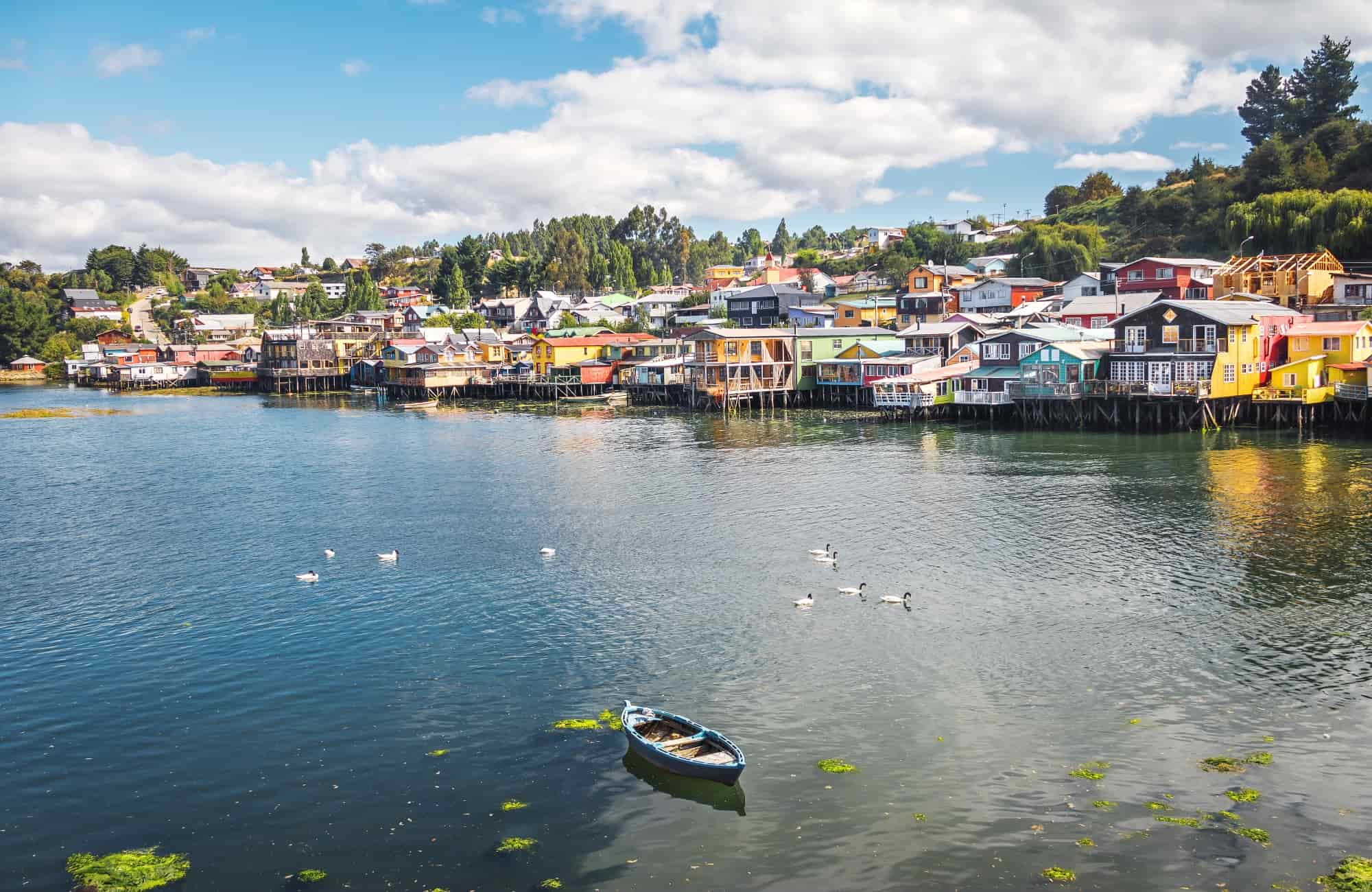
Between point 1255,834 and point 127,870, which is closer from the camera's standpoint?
point 127,870

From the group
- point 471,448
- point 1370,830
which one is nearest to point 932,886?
point 1370,830

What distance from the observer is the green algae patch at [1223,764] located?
61.3 feet

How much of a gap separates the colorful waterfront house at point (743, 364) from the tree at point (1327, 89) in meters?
82.7

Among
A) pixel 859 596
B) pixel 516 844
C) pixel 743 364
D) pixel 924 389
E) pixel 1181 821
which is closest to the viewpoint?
pixel 516 844

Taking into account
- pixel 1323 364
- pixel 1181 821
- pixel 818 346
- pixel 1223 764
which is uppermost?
pixel 818 346

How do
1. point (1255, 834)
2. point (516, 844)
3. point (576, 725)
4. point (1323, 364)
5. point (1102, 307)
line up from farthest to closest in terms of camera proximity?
point (1102, 307), point (1323, 364), point (576, 725), point (516, 844), point (1255, 834)

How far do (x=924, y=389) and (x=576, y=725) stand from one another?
59097mm

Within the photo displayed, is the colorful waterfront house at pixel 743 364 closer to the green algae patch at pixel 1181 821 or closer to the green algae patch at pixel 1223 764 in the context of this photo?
the green algae patch at pixel 1223 764

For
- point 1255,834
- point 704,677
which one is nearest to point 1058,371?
point 704,677

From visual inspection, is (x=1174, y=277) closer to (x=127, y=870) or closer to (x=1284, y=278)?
(x=1284, y=278)

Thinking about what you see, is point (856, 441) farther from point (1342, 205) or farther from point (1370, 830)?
point (1342, 205)

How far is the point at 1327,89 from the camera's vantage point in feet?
399

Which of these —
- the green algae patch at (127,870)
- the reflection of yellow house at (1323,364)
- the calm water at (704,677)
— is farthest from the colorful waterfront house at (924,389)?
the green algae patch at (127,870)

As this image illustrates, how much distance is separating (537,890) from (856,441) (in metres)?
52.0
